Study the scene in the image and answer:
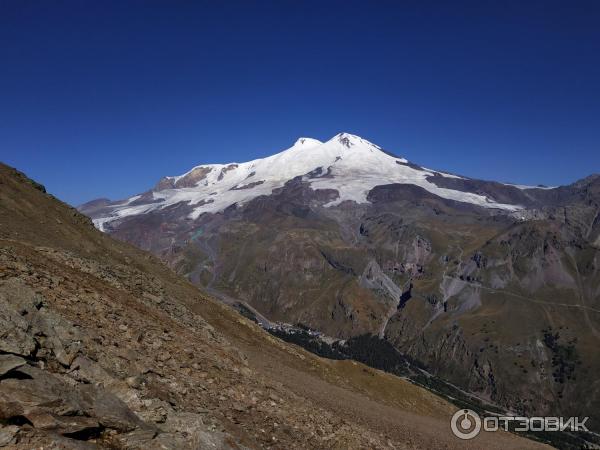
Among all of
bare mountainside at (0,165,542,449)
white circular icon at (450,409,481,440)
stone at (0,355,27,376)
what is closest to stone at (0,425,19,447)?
bare mountainside at (0,165,542,449)

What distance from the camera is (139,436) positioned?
49.6 feet

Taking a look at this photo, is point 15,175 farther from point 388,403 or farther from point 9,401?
point 9,401

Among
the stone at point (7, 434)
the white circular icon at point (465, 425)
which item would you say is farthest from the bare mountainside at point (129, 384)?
the white circular icon at point (465, 425)

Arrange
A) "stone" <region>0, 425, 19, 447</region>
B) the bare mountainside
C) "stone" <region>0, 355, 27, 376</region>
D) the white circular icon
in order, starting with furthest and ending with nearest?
1. the white circular icon
2. the bare mountainside
3. "stone" <region>0, 355, 27, 376</region>
4. "stone" <region>0, 425, 19, 447</region>

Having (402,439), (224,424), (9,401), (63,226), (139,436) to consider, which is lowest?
(402,439)

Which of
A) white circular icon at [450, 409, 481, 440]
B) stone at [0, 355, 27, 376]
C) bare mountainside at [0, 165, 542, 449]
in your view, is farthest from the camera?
white circular icon at [450, 409, 481, 440]

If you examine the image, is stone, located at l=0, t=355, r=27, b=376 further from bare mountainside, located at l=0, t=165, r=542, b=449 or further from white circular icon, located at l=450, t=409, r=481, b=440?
white circular icon, located at l=450, t=409, r=481, b=440

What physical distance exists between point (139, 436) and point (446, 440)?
3635 centimetres

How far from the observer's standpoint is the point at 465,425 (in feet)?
197

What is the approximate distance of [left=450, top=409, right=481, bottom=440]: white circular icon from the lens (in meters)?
53.9

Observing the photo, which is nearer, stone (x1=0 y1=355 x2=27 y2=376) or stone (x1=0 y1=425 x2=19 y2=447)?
stone (x1=0 y1=425 x2=19 y2=447)

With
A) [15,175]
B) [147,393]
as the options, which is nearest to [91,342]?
[147,393]

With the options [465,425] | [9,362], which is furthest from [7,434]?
[465,425]

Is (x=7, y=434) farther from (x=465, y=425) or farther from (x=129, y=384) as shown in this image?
(x=465, y=425)
